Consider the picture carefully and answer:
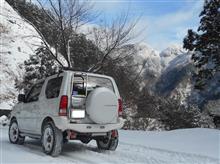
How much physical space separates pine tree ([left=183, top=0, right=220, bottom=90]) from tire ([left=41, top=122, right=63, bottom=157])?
1316 cm

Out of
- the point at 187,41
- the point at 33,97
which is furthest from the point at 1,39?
the point at 33,97

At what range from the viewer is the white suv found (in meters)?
8.16

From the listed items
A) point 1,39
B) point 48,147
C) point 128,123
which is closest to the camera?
point 48,147

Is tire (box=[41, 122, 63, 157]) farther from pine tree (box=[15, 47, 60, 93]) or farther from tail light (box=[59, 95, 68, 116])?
pine tree (box=[15, 47, 60, 93])

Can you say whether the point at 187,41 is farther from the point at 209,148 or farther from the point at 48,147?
the point at 48,147

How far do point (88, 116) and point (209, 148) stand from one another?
3.38 m

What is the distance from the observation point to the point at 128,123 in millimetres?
24406

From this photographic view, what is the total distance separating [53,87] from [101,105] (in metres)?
1.35

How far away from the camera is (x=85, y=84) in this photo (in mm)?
8609

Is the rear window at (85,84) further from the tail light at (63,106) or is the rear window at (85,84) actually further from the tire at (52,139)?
the tire at (52,139)

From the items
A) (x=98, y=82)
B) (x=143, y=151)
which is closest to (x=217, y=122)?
(x=143, y=151)

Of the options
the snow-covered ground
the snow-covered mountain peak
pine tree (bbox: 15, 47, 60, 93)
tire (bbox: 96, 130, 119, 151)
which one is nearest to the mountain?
pine tree (bbox: 15, 47, 60, 93)

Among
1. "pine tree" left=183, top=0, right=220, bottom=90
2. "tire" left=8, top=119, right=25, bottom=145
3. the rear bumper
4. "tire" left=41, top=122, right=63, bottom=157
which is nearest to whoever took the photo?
the rear bumper

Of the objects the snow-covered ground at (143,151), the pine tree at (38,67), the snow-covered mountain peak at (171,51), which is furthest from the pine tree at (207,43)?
Result: the snow-covered mountain peak at (171,51)
